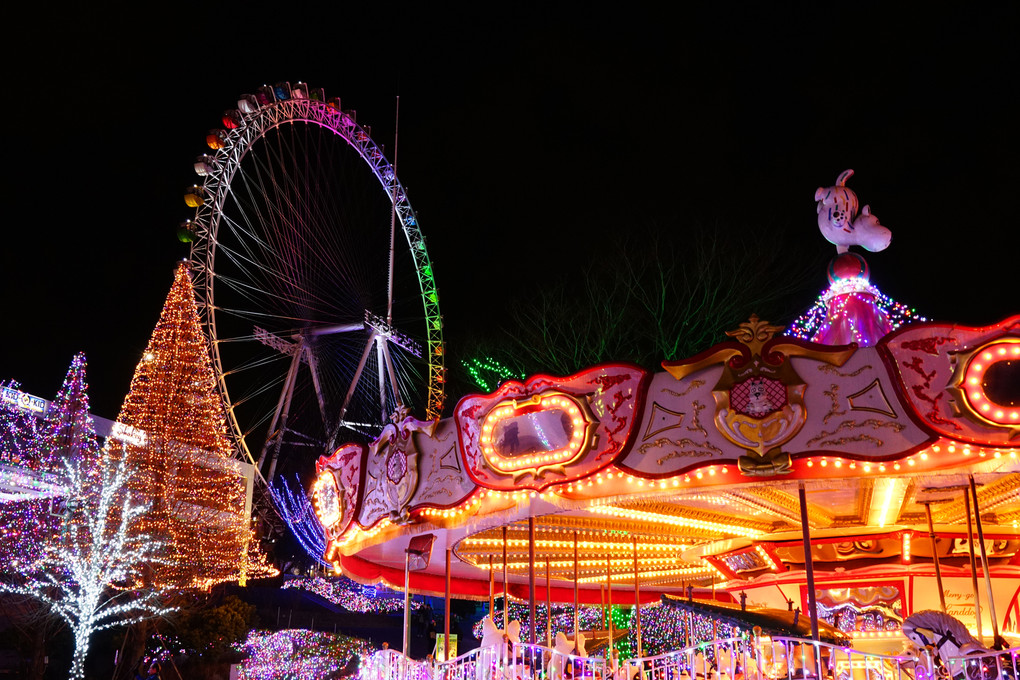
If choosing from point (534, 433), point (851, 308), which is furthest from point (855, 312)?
point (534, 433)

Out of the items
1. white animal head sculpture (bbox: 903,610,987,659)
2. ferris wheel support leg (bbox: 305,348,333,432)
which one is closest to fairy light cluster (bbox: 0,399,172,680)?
ferris wheel support leg (bbox: 305,348,333,432)

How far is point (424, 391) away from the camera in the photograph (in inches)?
854

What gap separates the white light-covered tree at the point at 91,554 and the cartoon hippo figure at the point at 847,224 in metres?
14.3

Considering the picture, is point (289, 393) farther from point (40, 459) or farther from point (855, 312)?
point (855, 312)

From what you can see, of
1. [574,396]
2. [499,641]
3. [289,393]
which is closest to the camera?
[574,396]

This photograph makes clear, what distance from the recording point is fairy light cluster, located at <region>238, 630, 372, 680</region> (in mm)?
17953

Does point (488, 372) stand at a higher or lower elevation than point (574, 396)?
higher

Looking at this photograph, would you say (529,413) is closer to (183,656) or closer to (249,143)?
Answer: (249,143)

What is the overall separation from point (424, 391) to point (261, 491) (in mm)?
6506

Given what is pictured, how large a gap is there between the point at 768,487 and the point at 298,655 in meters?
14.2

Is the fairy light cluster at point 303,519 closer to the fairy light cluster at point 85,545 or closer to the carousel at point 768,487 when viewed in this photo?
the fairy light cluster at point 85,545

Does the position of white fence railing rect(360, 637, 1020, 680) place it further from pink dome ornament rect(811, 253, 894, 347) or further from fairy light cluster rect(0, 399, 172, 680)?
fairy light cluster rect(0, 399, 172, 680)

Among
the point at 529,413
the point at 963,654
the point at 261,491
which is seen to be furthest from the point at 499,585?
the point at 261,491

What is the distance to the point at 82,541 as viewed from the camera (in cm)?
1700
